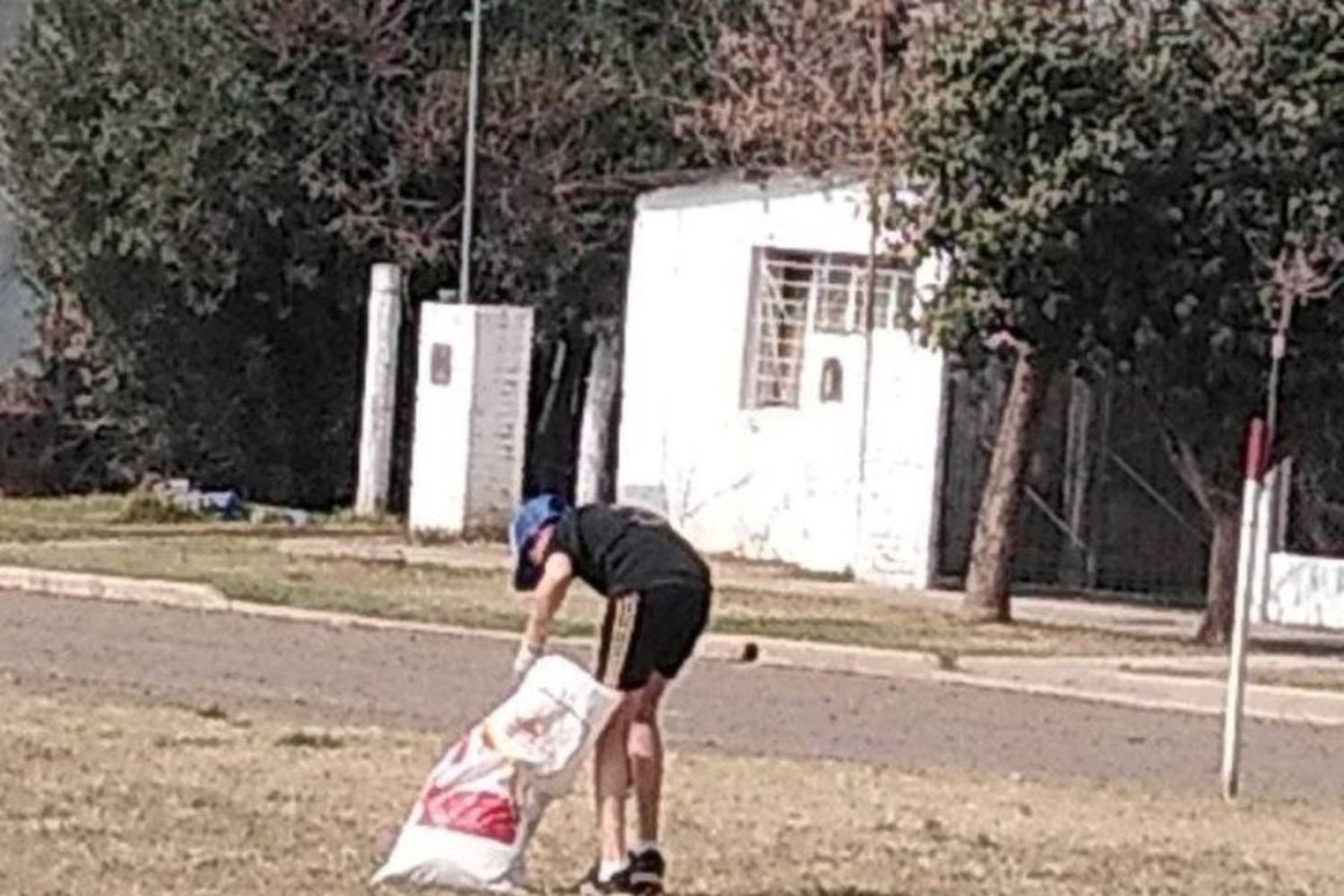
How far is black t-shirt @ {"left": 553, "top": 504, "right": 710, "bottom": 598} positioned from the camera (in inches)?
487

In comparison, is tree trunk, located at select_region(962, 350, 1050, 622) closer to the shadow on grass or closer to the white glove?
the shadow on grass

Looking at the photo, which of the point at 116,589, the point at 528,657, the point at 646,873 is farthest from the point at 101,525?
the point at 646,873

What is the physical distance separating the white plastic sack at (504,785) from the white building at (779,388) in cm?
1962

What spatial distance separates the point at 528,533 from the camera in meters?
12.5

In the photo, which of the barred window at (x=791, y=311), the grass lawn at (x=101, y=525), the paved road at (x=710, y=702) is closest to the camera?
the paved road at (x=710, y=702)

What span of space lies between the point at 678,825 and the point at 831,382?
19863 millimetres

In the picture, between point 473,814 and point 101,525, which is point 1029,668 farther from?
point 101,525

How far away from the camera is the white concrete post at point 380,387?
38812 mm

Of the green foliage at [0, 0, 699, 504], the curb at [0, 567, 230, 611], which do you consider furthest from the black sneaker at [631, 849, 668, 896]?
the green foliage at [0, 0, 699, 504]

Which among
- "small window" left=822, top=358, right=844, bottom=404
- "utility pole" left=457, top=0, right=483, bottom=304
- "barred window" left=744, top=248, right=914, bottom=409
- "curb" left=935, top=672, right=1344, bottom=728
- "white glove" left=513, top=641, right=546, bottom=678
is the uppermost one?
"utility pole" left=457, top=0, right=483, bottom=304

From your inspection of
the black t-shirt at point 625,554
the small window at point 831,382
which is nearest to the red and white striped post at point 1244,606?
the black t-shirt at point 625,554

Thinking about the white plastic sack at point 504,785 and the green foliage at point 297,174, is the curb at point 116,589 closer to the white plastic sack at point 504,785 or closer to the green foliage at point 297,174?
the green foliage at point 297,174

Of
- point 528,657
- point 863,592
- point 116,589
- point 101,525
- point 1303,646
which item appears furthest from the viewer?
point 101,525

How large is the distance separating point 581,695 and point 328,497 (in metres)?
29.8
